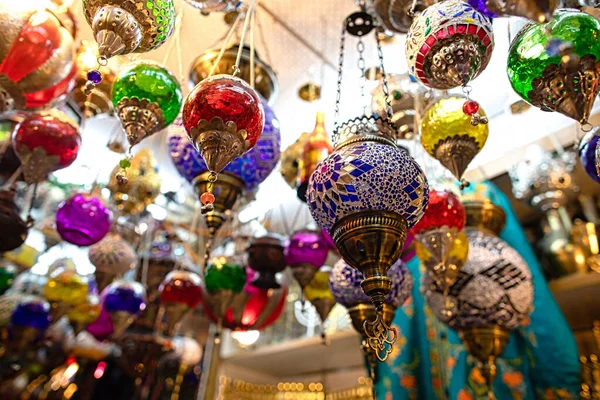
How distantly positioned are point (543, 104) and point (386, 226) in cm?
28

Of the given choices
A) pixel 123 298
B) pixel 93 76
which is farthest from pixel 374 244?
pixel 123 298

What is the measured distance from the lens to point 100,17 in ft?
2.11

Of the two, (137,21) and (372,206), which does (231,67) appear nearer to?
(137,21)

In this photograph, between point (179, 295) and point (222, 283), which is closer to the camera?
point (222, 283)

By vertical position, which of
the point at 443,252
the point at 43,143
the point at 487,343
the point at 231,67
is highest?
the point at 231,67

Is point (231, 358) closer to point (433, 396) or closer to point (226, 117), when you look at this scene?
point (433, 396)

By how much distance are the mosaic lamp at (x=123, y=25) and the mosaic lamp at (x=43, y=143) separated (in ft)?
1.25

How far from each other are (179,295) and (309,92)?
0.78m

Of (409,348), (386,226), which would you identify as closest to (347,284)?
(386,226)

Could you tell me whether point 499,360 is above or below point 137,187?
below

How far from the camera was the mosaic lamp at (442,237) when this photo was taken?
853 millimetres

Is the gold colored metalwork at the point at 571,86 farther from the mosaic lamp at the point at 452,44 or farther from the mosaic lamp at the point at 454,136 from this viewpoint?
the mosaic lamp at the point at 454,136

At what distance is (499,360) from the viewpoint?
1284 millimetres

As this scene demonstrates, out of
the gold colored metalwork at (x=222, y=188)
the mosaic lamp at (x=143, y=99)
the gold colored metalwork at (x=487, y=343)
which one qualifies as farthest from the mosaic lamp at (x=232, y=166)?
the gold colored metalwork at (x=487, y=343)
